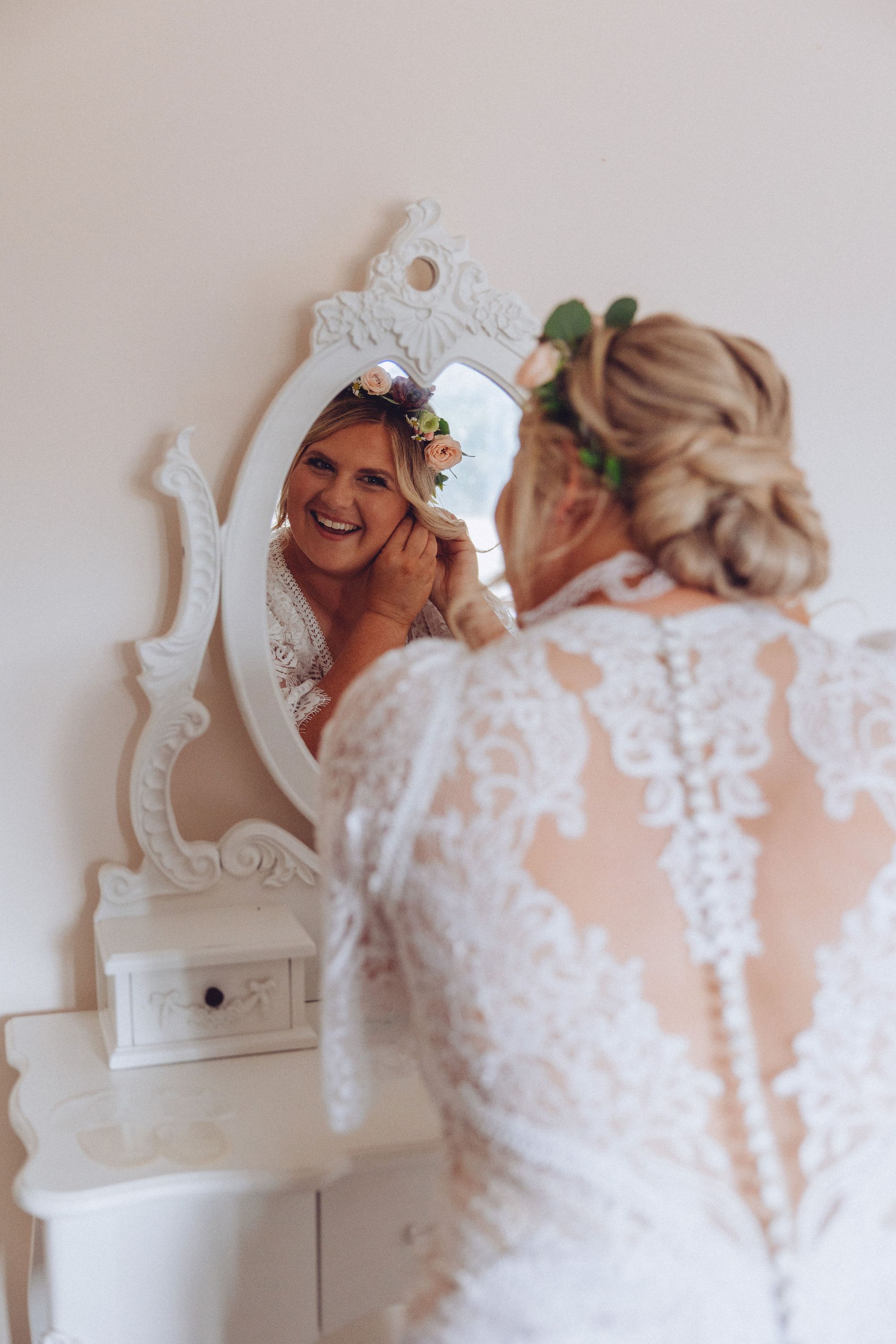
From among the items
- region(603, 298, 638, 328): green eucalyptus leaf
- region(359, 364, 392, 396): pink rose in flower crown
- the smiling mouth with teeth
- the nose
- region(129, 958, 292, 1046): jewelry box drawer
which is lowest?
region(129, 958, 292, 1046): jewelry box drawer

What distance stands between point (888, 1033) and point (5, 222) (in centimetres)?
150

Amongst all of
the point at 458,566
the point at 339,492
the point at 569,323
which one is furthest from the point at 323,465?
the point at 569,323

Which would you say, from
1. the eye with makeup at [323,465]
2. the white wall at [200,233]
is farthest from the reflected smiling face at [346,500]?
the white wall at [200,233]

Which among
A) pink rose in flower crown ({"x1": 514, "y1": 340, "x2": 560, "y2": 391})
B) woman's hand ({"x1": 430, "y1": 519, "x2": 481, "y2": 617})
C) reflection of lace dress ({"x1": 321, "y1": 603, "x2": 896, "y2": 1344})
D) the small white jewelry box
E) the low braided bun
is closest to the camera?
reflection of lace dress ({"x1": 321, "y1": 603, "x2": 896, "y2": 1344})

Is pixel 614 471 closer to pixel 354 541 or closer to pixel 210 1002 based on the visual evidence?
pixel 354 541

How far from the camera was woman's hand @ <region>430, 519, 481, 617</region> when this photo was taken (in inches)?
66.7

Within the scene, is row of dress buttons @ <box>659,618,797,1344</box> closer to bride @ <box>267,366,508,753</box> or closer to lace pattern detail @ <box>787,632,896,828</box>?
lace pattern detail @ <box>787,632,896,828</box>

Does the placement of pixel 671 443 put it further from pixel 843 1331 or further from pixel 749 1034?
pixel 843 1331

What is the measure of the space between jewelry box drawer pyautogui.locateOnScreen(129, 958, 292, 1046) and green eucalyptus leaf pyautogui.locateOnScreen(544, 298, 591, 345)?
3.02 ft

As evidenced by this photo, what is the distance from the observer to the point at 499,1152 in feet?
2.87

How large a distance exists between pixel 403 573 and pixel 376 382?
29 centimetres

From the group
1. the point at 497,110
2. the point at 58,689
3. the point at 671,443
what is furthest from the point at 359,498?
the point at 671,443

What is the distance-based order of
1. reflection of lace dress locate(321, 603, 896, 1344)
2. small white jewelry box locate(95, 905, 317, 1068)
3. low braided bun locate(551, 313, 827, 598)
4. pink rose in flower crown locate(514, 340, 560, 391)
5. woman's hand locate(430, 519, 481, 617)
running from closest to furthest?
reflection of lace dress locate(321, 603, 896, 1344) < low braided bun locate(551, 313, 827, 598) < pink rose in flower crown locate(514, 340, 560, 391) < small white jewelry box locate(95, 905, 317, 1068) < woman's hand locate(430, 519, 481, 617)

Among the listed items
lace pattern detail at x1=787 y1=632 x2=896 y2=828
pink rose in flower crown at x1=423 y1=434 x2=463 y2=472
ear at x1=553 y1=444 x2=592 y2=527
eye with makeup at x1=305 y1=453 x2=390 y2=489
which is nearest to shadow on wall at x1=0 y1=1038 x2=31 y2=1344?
eye with makeup at x1=305 y1=453 x2=390 y2=489
